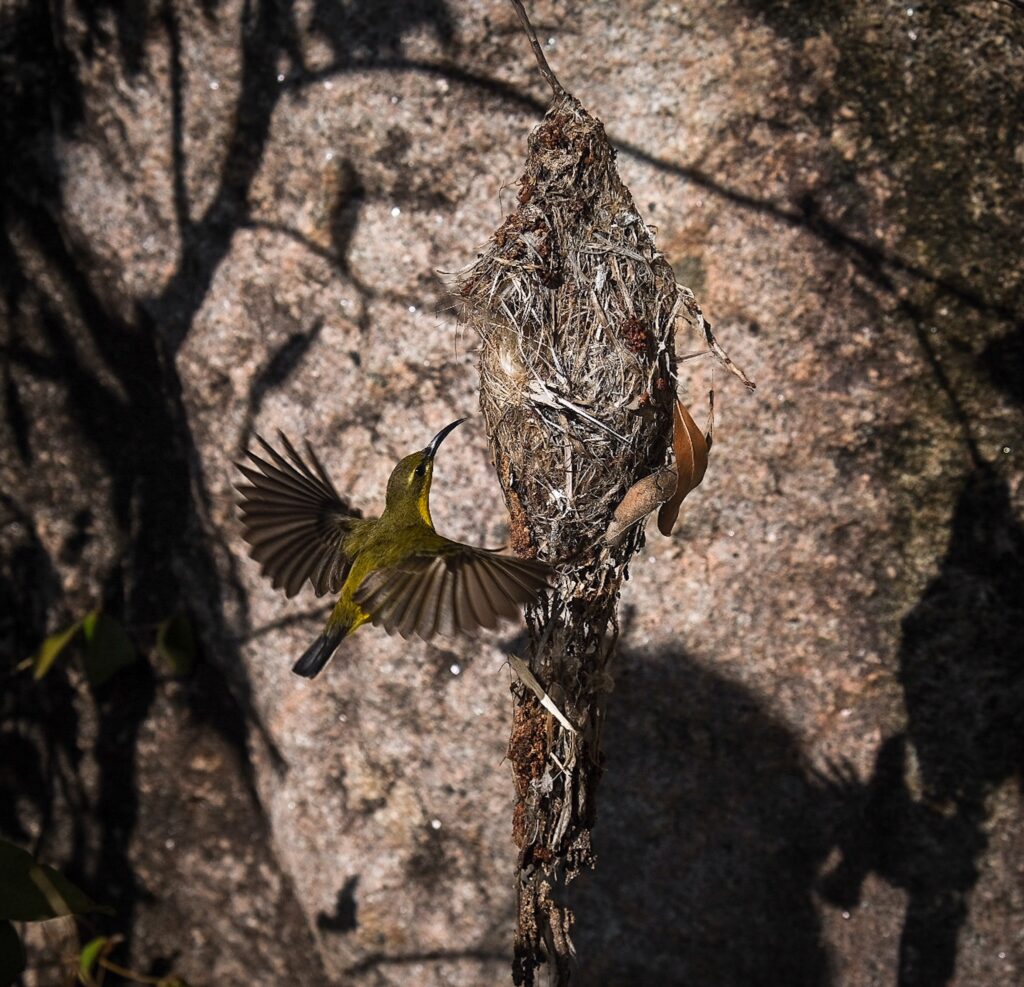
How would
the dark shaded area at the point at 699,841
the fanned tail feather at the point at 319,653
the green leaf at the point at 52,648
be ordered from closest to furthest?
the fanned tail feather at the point at 319,653
the dark shaded area at the point at 699,841
the green leaf at the point at 52,648

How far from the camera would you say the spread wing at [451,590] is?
1.55m

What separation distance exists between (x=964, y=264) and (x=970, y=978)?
1.73 metres

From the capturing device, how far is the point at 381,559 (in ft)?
6.46

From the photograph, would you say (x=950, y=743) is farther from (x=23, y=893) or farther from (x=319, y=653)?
(x=23, y=893)

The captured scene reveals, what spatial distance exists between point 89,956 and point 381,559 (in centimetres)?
198

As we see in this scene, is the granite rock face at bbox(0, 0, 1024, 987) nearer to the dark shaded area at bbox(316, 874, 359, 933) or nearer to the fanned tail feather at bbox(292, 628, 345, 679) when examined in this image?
the dark shaded area at bbox(316, 874, 359, 933)

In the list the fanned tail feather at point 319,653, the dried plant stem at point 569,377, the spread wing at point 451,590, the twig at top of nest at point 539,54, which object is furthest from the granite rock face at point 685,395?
the twig at top of nest at point 539,54

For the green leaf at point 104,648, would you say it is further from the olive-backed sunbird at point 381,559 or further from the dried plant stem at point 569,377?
the dried plant stem at point 569,377

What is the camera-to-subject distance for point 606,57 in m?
2.20

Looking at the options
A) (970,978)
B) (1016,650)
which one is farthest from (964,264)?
(970,978)

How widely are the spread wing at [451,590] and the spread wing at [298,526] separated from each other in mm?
248

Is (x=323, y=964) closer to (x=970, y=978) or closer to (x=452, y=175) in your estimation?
(x=970, y=978)

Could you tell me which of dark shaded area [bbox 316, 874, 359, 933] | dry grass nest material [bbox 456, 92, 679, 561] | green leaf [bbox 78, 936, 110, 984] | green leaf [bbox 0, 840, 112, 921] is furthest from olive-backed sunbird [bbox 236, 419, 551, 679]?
green leaf [bbox 78, 936, 110, 984]

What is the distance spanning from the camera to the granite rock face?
2.13 m
